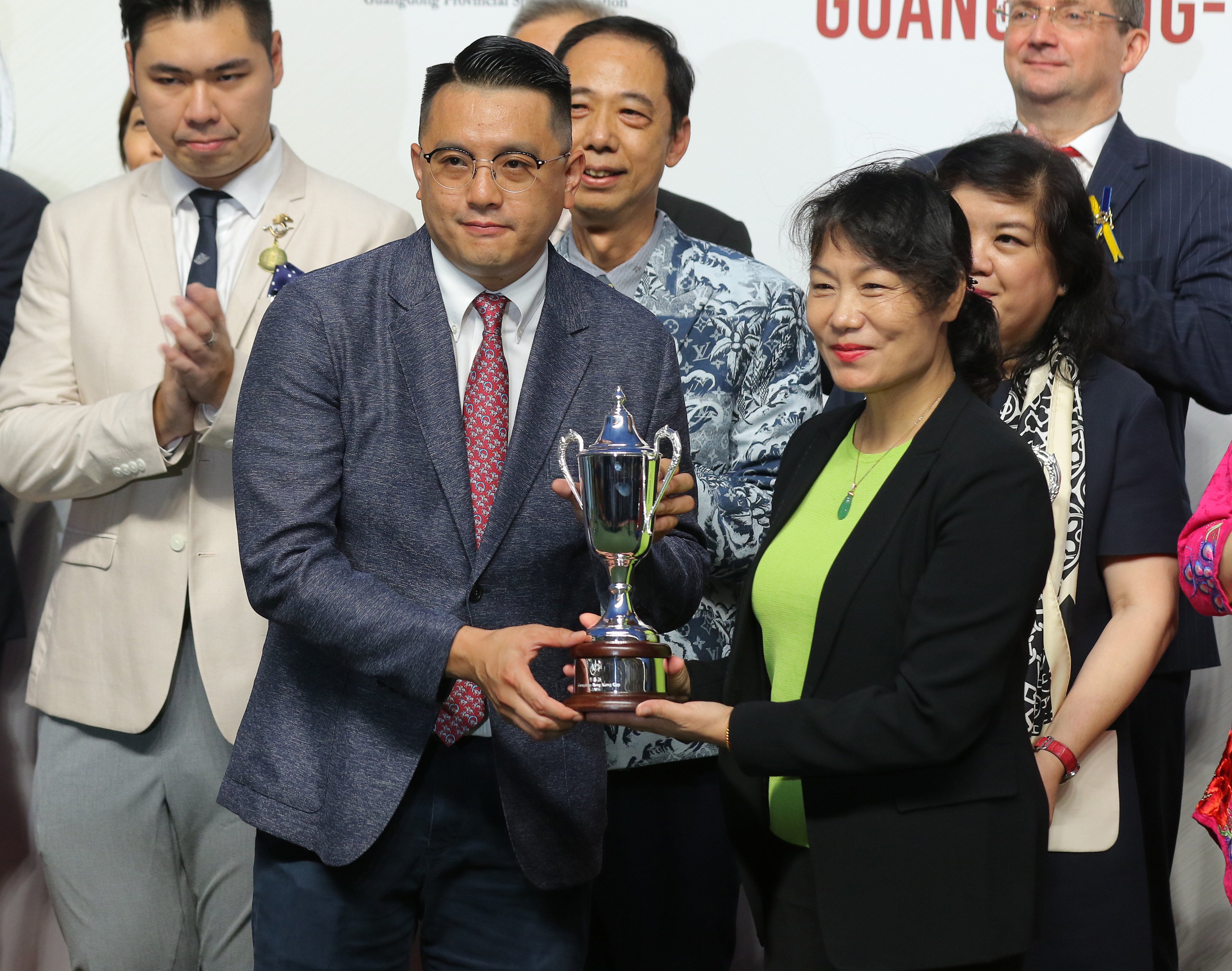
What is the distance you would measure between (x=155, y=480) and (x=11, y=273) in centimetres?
79

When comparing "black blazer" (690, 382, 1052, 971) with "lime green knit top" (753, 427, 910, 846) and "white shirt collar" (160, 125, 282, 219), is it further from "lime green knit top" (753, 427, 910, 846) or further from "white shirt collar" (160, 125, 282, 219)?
→ "white shirt collar" (160, 125, 282, 219)

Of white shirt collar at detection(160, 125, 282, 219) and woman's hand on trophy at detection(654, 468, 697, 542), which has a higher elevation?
white shirt collar at detection(160, 125, 282, 219)

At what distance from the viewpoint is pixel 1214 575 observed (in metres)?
1.83

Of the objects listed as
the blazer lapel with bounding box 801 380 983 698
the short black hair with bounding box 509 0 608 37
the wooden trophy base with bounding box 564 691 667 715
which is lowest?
the wooden trophy base with bounding box 564 691 667 715

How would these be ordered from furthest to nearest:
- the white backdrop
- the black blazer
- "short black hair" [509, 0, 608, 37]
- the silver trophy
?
1. the white backdrop
2. "short black hair" [509, 0, 608, 37]
3. the silver trophy
4. the black blazer

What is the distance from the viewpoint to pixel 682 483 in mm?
1899

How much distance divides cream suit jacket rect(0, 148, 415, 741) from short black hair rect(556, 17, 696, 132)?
0.44 meters

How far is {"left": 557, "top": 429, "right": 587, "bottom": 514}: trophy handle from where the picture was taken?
1.79 metres

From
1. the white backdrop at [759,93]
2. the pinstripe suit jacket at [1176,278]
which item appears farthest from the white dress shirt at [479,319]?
the white backdrop at [759,93]

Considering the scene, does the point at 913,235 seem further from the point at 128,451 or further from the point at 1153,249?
the point at 128,451

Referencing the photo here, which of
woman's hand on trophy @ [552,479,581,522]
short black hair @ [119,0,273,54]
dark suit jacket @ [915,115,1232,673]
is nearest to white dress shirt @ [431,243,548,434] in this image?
woman's hand on trophy @ [552,479,581,522]

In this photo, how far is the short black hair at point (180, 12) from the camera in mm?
2568

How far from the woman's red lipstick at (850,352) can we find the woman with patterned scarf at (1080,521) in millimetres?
347

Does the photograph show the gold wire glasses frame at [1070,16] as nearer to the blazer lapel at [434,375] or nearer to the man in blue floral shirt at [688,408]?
the man in blue floral shirt at [688,408]
